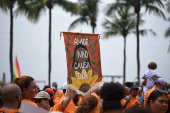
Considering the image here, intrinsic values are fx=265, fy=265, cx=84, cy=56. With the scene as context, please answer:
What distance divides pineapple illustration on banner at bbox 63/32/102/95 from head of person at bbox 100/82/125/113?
1329 millimetres

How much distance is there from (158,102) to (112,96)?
1.27m

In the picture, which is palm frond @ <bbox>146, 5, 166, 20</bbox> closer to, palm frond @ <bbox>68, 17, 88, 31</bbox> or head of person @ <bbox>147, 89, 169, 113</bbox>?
palm frond @ <bbox>68, 17, 88, 31</bbox>

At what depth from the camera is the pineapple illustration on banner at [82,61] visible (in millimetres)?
4932

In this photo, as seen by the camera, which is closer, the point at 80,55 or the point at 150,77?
the point at 80,55

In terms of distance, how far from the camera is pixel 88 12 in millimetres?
26453

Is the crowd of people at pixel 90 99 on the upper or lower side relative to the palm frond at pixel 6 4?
lower

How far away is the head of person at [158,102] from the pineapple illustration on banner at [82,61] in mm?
1112

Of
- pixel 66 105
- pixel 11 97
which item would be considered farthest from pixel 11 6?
pixel 11 97

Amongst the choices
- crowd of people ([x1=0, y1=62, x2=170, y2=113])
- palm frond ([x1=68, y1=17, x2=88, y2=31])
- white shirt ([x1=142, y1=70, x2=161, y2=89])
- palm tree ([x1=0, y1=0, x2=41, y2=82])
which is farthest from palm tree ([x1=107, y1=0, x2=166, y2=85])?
crowd of people ([x1=0, y1=62, x2=170, y2=113])

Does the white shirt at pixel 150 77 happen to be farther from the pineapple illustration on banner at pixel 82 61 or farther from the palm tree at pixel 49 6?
the palm tree at pixel 49 6

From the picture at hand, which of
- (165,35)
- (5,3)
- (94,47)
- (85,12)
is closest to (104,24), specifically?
(85,12)

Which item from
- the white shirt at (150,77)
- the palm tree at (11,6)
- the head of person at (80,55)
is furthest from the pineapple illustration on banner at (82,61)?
the palm tree at (11,6)

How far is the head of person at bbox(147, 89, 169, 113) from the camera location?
14.2ft

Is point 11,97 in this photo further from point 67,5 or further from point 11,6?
point 67,5
